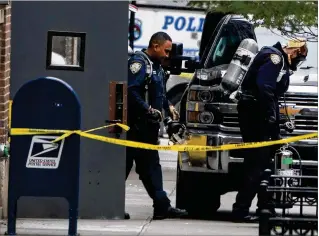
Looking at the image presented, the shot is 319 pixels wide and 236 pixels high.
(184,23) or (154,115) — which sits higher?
(184,23)

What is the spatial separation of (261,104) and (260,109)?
9 centimetres

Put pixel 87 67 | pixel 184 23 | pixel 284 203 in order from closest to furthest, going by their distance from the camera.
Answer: pixel 284 203
pixel 87 67
pixel 184 23

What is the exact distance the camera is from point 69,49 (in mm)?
11688

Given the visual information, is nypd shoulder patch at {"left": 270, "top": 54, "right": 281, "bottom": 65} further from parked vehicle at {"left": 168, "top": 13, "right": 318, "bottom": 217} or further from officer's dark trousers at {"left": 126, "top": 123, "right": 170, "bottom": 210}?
officer's dark trousers at {"left": 126, "top": 123, "right": 170, "bottom": 210}

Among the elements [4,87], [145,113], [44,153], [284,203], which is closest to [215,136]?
[145,113]

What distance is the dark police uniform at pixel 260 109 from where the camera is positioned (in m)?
11.6

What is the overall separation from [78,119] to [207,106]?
8.18ft

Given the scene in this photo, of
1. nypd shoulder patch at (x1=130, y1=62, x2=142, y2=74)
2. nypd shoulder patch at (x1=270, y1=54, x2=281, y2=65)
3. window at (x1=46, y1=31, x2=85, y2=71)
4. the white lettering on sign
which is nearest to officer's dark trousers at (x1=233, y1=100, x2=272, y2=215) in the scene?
nypd shoulder patch at (x1=270, y1=54, x2=281, y2=65)

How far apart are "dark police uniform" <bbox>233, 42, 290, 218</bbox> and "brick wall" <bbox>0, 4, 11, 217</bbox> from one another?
237cm

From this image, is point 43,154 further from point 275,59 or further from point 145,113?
point 275,59

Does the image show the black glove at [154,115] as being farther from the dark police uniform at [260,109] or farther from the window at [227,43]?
the window at [227,43]

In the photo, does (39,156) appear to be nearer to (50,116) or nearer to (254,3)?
(50,116)

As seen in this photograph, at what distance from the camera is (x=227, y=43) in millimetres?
13227

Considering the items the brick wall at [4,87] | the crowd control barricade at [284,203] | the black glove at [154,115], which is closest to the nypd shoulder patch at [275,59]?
the black glove at [154,115]
